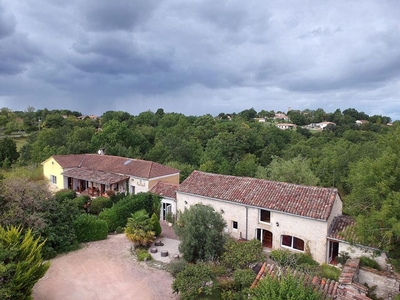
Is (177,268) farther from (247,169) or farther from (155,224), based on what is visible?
(247,169)

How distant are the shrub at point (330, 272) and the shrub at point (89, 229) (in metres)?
17.2

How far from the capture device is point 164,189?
3089 cm

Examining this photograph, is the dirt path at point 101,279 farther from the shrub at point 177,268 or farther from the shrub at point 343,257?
the shrub at point 343,257

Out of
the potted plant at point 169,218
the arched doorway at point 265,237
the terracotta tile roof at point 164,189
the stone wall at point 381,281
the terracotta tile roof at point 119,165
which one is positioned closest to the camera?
the stone wall at point 381,281

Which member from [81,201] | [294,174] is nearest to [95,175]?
[81,201]

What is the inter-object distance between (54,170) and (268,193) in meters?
30.6

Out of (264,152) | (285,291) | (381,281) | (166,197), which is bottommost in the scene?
(381,281)

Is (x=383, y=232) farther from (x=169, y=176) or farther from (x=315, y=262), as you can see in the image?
(x=169, y=176)

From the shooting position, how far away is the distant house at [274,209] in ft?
70.0

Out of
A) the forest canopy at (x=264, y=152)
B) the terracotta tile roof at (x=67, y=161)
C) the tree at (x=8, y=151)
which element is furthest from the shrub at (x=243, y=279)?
the tree at (x=8, y=151)

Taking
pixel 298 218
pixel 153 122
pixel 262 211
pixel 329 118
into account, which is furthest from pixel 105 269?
pixel 329 118

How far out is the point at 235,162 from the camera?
6250 centimetres

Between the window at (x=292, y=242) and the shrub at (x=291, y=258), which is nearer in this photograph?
the shrub at (x=291, y=258)

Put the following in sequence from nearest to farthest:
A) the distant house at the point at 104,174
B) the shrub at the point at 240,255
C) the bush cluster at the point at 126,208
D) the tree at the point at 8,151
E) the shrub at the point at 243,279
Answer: the shrub at the point at 243,279
the shrub at the point at 240,255
the bush cluster at the point at 126,208
the distant house at the point at 104,174
the tree at the point at 8,151
